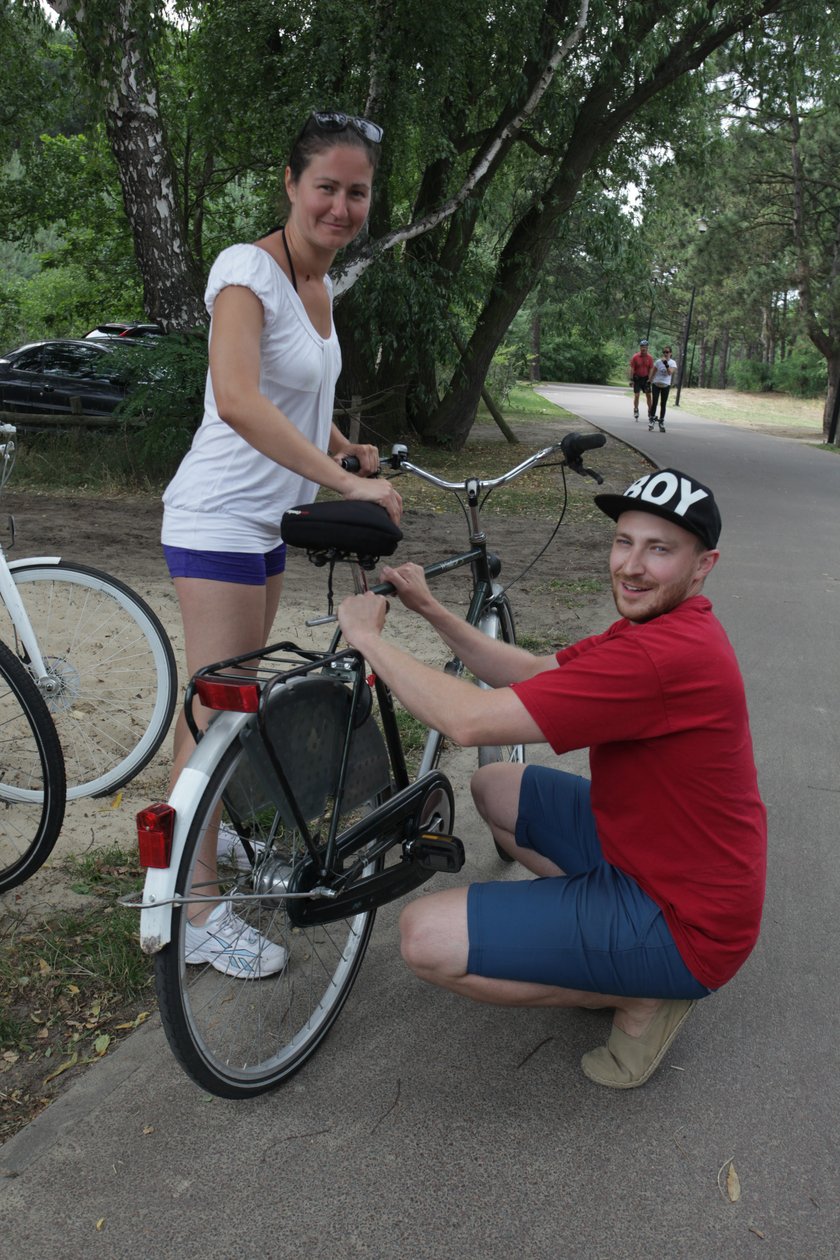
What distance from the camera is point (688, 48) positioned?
14984 millimetres

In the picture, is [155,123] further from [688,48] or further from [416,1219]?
[416,1219]

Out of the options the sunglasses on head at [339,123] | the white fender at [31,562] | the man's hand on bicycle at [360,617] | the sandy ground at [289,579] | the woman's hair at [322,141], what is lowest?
the sandy ground at [289,579]

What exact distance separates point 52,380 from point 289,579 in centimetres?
1033

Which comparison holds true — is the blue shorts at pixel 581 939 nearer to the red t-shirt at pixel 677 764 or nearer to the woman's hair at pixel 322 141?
the red t-shirt at pixel 677 764

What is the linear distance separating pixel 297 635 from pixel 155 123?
687cm

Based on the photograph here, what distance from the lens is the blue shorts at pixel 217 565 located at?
2684 millimetres

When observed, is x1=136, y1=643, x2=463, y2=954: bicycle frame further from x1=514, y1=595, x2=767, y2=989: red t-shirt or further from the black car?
the black car

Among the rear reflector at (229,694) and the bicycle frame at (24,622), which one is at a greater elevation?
the rear reflector at (229,694)

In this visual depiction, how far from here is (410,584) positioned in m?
2.57

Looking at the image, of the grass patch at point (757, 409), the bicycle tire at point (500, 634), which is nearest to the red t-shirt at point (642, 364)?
the grass patch at point (757, 409)

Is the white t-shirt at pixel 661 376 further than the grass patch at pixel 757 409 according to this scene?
No

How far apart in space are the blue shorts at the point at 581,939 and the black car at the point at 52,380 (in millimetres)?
14638

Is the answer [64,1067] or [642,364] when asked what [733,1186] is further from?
[642,364]

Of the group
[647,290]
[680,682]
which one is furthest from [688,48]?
[680,682]
